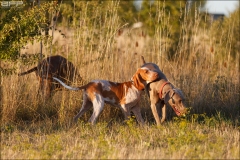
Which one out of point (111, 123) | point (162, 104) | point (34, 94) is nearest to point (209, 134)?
point (162, 104)

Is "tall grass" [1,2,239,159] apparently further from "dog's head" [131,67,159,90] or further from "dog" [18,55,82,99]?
"dog's head" [131,67,159,90]

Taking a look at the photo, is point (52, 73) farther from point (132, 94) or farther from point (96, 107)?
point (132, 94)

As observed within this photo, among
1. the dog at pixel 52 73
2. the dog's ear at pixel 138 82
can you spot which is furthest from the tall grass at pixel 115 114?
the dog's ear at pixel 138 82

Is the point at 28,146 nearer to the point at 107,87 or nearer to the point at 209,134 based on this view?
the point at 107,87

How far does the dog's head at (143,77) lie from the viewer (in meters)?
7.96

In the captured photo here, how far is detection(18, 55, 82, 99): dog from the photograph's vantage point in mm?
9195

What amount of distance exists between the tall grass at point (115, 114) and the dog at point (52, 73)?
163mm

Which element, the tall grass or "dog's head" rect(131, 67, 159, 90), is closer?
the tall grass

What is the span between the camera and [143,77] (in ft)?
26.2

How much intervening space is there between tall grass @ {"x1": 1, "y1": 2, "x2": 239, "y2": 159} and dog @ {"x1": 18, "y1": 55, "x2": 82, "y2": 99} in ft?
0.53

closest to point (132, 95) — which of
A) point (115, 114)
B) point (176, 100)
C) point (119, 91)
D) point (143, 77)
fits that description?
point (119, 91)

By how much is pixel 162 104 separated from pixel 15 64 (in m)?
2.53

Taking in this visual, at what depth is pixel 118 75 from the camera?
9648 millimetres

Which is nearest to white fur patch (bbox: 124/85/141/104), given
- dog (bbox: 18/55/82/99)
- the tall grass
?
the tall grass
